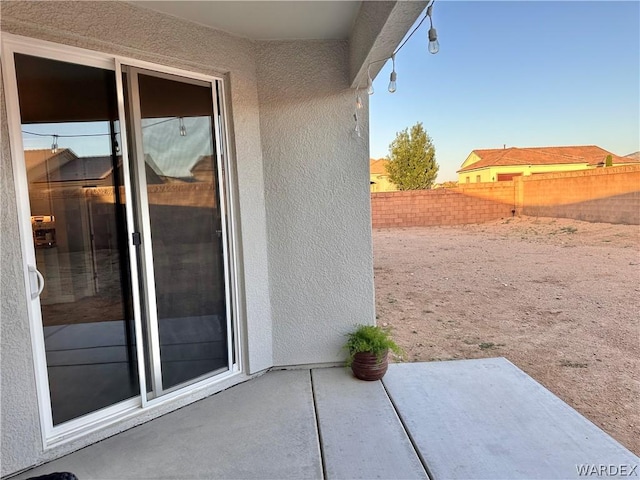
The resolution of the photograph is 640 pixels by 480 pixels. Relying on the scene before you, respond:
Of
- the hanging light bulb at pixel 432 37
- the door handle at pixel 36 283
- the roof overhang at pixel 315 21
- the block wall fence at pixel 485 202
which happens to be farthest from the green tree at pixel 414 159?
the door handle at pixel 36 283

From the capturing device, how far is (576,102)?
1595 centimetres

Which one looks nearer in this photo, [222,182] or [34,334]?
[34,334]

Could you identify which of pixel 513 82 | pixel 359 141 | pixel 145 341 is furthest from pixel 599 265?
pixel 513 82

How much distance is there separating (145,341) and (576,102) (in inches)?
748

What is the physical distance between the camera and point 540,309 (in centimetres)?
569

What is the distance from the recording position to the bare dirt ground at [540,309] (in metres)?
3.42

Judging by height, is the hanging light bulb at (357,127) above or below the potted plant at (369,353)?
above

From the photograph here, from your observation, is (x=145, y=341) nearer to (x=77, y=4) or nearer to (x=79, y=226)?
(x=79, y=226)

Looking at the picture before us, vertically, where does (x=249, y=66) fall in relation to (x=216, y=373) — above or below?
above

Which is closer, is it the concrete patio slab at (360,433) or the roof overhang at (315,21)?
the concrete patio slab at (360,433)

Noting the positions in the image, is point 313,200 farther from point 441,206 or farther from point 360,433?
point 441,206

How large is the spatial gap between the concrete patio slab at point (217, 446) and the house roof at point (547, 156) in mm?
29091

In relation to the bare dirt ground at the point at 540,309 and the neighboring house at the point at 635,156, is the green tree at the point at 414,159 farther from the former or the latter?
the neighboring house at the point at 635,156

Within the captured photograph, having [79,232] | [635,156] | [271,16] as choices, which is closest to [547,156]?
[635,156]
